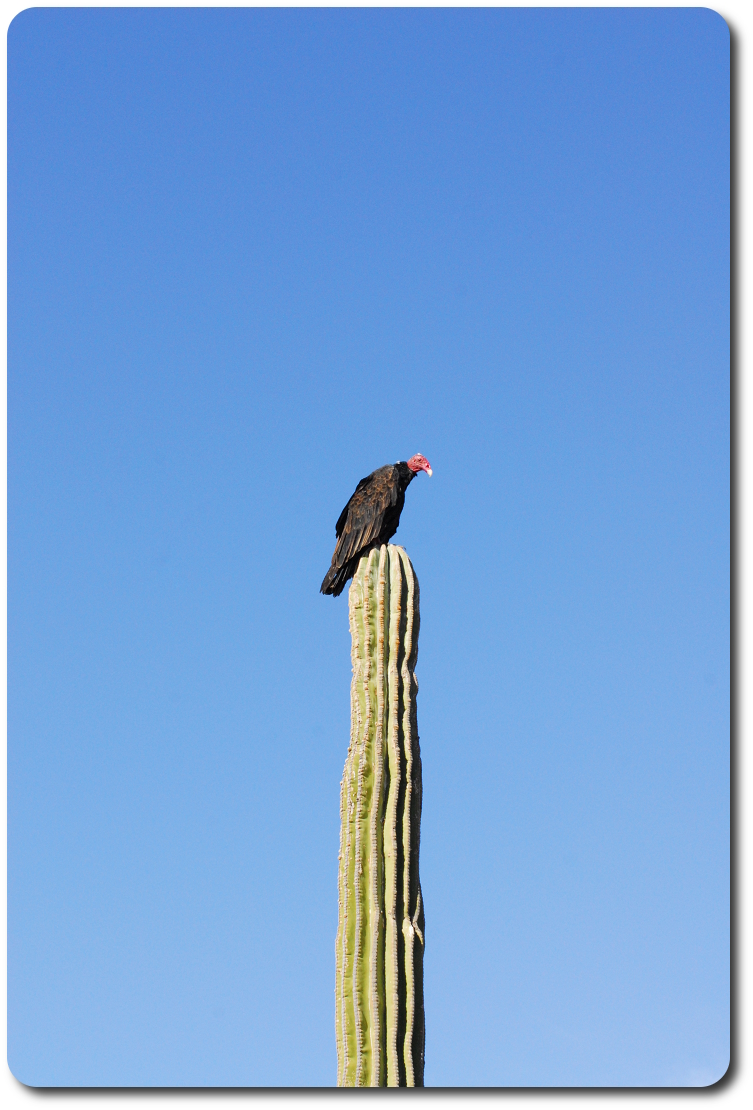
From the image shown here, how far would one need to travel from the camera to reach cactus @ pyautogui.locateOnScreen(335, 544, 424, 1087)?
26.3 ft

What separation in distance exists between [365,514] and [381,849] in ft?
7.39

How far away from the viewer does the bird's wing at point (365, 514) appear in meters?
9.59

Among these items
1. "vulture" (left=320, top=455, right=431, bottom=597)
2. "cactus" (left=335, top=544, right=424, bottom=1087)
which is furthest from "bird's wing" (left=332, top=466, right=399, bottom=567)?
"cactus" (left=335, top=544, right=424, bottom=1087)

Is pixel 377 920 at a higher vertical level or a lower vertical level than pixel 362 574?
lower

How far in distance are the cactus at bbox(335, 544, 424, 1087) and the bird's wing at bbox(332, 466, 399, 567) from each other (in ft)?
1.96

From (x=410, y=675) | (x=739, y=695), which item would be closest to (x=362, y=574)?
(x=410, y=675)

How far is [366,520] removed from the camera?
9.69 meters

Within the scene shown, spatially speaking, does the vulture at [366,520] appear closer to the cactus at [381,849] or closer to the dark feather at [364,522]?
the dark feather at [364,522]

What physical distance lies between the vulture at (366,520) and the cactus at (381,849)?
56cm

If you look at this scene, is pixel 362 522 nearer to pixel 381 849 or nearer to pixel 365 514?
pixel 365 514

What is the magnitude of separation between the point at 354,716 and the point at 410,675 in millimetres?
378

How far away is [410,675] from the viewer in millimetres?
8656

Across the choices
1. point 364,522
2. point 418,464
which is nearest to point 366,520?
point 364,522

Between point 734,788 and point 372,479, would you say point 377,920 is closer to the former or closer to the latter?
point 734,788
